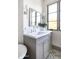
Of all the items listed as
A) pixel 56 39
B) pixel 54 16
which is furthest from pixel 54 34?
pixel 54 16

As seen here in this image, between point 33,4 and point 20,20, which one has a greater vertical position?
point 33,4

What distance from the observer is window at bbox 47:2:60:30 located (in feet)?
14.6

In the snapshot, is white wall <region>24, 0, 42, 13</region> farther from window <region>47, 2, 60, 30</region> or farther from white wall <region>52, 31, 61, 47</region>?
white wall <region>52, 31, 61, 47</region>

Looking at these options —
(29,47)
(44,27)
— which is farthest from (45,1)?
(29,47)

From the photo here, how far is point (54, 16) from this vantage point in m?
4.66

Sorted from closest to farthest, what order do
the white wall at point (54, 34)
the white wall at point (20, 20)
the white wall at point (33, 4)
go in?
the white wall at point (20, 20) < the white wall at point (33, 4) < the white wall at point (54, 34)

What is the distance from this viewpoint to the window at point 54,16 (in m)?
4.44

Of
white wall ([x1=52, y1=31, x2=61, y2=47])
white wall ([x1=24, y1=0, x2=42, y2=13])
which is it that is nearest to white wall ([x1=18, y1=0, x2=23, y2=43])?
white wall ([x1=24, y1=0, x2=42, y2=13])

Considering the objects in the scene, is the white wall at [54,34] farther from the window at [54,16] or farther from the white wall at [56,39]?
the window at [54,16]

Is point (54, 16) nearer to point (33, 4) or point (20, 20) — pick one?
point (33, 4)

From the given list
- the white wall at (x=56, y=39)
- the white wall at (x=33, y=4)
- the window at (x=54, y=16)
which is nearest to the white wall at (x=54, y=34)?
the white wall at (x=56, y=39)

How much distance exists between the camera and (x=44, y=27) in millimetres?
4516

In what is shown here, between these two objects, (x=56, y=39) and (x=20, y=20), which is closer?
(x=20, y=20)
